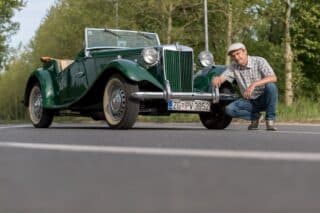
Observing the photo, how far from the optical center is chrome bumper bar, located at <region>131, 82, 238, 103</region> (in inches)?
367

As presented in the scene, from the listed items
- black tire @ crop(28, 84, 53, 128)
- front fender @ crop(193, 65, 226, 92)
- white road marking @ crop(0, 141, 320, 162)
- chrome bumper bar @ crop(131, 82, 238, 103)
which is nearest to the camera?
white road marking @ crop(0, 141, 320, 162)

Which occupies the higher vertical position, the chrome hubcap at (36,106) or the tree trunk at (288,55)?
the tree trunk at (288,55)

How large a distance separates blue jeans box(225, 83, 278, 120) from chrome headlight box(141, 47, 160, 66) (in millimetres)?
1335

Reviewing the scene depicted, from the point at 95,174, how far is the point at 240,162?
0.99m

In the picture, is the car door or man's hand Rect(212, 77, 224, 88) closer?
man's hand Rect(212, 77, 224, 88)

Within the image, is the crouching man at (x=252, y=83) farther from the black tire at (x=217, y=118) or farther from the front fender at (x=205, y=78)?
the black tire at (x=217, y=118)

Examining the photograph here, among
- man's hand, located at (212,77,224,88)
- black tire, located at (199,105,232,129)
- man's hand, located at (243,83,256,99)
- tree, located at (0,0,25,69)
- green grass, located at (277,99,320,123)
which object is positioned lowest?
green grass, located at (277,99,320,123)

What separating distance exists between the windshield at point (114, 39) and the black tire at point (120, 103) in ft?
7.31

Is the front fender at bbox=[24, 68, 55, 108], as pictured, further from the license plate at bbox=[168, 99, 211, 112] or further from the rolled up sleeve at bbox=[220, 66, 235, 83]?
the rolled up sleeve at bbox=[220, 66, 235, 83]

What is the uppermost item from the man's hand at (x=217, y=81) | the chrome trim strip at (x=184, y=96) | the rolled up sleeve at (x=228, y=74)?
the rolled up sleeve at (x=228, y=74)

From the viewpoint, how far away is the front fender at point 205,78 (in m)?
10.4

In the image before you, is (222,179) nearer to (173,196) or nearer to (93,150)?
(173,196)

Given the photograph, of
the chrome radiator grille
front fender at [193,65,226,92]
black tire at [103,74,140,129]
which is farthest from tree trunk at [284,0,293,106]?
black tire at [103,74,140,129]

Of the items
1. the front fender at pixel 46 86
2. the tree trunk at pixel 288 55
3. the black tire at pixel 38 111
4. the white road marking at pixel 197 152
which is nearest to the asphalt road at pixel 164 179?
the white road marking at pixel 197 152
